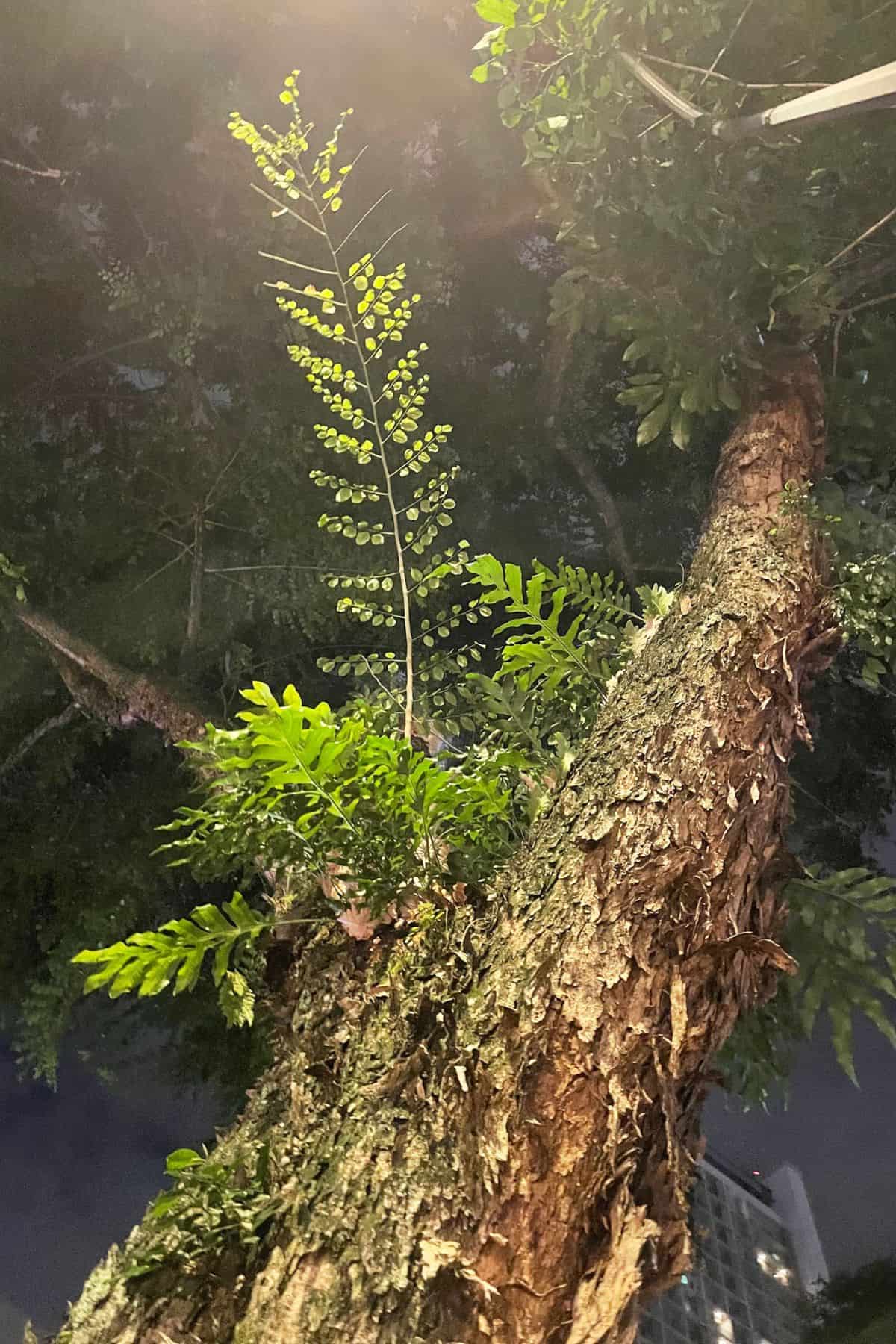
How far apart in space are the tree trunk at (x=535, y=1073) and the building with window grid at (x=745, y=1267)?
1263 millimetres

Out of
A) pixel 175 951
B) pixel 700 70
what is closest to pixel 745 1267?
pixel 175 951

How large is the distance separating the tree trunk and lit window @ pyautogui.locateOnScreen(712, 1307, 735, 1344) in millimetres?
1407

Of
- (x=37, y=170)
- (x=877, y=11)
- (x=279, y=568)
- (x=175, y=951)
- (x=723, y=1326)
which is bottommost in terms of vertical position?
(x=723, y=1326)

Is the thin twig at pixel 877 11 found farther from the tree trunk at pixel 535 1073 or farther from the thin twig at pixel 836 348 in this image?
the tree trunk at pixel 535 1073

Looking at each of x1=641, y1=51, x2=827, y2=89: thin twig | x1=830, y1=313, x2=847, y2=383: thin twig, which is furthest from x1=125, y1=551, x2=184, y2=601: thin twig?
x1=830, y1=313, x2=847, y2=383: thin twig

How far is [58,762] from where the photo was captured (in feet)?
11.7

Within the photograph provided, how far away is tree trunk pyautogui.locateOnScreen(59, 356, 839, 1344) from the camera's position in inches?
39.5

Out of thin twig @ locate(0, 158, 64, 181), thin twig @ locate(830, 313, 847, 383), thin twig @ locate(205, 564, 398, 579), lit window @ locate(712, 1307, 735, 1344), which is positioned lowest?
lit window @ locate(712, 1307, 735, 1344)

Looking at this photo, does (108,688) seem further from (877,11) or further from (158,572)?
(877,11)

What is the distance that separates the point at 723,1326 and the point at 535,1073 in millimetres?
1944

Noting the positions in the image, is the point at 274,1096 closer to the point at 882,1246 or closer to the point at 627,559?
the point at 882,1246

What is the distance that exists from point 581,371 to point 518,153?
0.84m

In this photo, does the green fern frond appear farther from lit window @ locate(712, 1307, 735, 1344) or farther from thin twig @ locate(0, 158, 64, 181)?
thin twig @ locate(0, 158, 64, 181)

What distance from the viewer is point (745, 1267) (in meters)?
2.47
